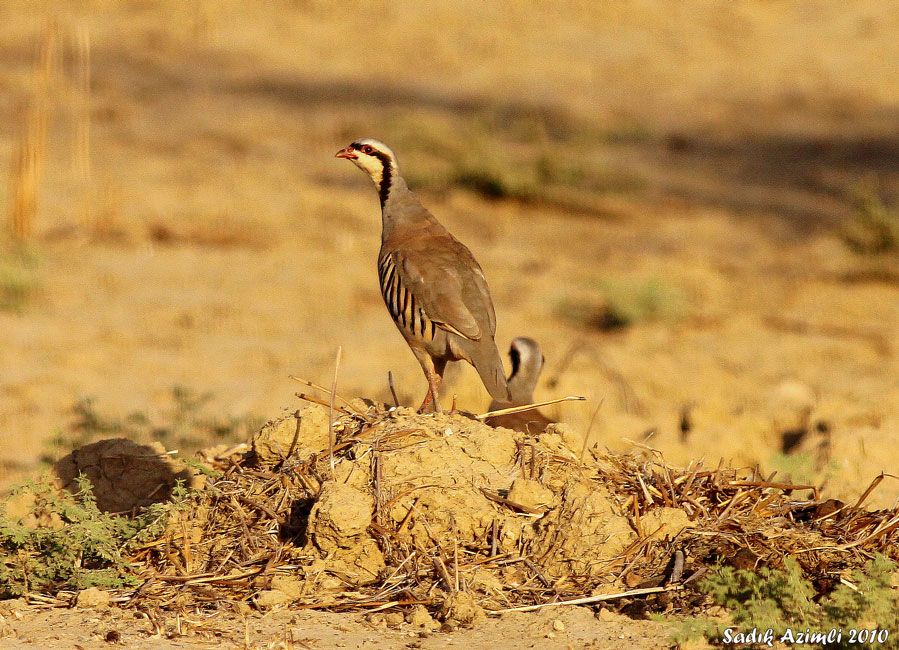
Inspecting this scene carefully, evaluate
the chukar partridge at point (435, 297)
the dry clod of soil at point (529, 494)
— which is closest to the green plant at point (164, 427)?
the chukar partridge at point (435, 297)

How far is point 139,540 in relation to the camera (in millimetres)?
4230

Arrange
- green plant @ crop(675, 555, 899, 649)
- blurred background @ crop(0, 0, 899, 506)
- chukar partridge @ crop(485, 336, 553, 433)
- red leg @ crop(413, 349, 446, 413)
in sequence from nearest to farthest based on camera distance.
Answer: green plant @ crop(675, 555, 899, 649) → red leg @ crop(413, 349, 446, 413) → chukar partridge @ crop(485, 336, 553, 433) → blurred background @ crop(0, 0, 899, 506)

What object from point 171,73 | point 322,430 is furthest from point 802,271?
point 171,73

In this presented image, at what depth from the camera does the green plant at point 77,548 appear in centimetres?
400

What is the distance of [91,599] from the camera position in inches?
152

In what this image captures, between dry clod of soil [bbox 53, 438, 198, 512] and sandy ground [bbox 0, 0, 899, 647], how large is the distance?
117 centimetres

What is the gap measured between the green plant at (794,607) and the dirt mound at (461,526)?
0.55 feet

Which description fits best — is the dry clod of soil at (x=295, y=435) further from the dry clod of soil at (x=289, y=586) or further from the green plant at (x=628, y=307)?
the green plant at (x=628, y=307)

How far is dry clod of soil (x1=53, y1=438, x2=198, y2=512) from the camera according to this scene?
5004mm

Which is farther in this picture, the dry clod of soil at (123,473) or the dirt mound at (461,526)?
the dry clod of soil at (123,473)

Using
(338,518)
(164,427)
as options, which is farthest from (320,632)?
(164,427)

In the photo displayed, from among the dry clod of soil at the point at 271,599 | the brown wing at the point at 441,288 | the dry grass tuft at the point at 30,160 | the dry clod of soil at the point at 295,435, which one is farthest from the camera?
the dry grass tuft at the point at 30,160

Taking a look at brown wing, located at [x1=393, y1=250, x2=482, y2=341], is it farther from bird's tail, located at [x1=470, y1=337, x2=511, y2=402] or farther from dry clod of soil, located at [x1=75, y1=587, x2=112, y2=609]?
dry clod of soil, located at [x1=75, y1=587, x2=112, y2=609]

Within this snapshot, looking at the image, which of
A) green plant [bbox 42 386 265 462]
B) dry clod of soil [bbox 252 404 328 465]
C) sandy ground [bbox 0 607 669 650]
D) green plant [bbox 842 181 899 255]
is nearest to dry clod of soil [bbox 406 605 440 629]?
sandy ground [bbox 0 607 669 650]
